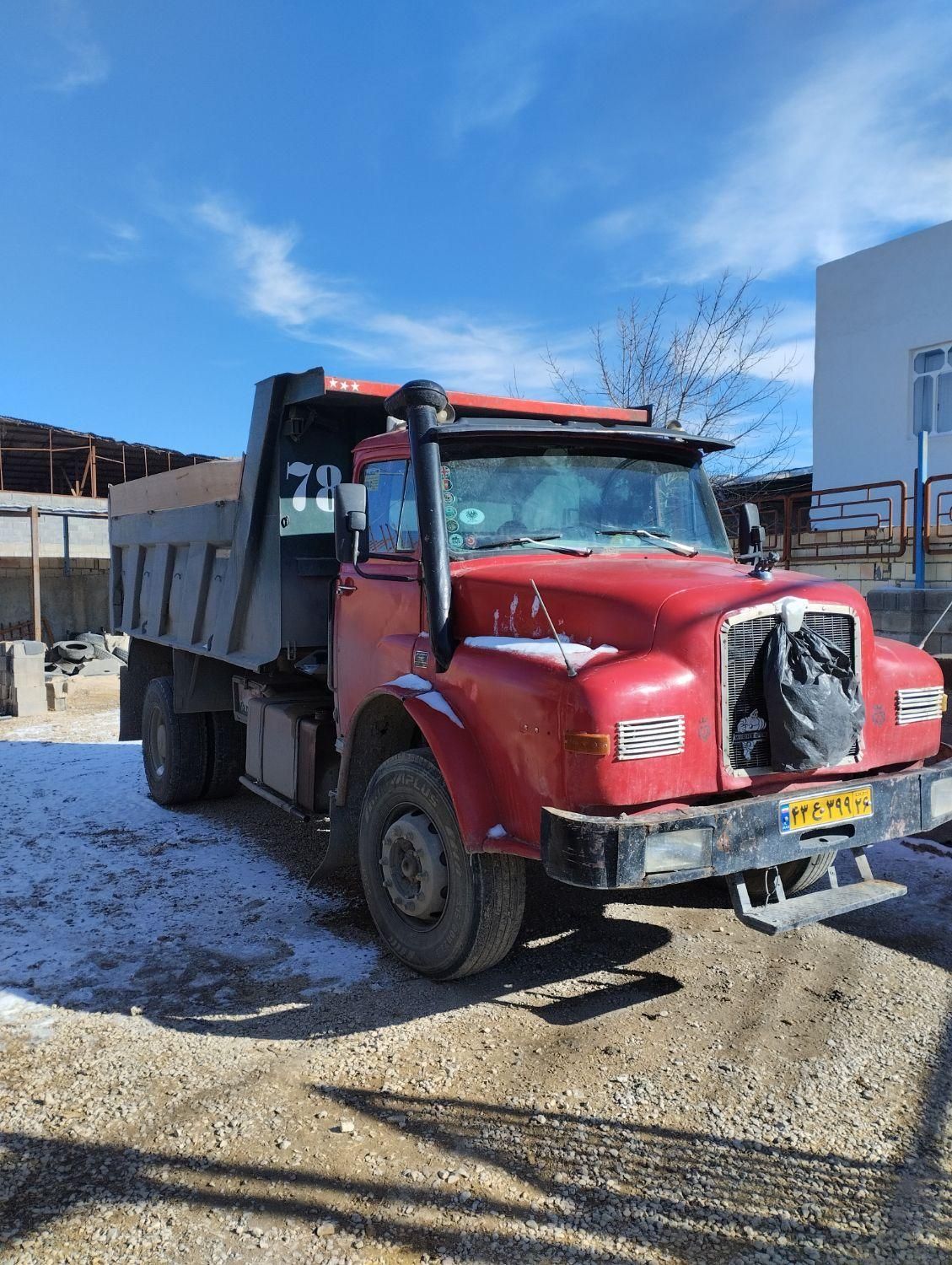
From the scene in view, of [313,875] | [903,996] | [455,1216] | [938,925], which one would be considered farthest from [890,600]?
[455,1216]

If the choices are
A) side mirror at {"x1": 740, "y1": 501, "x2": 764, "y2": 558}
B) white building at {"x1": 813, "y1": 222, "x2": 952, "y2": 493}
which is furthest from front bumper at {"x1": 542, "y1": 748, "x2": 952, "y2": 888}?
white building at {"x1": 813, "y1": 222, "x2": 952, "y2": 493}

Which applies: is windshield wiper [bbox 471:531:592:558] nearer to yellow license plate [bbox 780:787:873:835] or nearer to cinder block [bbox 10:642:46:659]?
yellow license plate [bbox 780:787:873:835]

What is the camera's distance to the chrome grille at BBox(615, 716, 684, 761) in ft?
10.2

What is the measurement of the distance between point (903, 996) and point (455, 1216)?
227 centimetres

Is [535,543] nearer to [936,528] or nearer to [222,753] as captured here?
[222,753]

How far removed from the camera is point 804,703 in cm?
338

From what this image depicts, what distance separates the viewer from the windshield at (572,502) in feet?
13.8

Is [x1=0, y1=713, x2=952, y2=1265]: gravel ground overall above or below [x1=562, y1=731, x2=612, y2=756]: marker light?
below

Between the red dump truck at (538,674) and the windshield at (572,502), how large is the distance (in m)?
0.01

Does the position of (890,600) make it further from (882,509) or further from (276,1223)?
(276,1223)

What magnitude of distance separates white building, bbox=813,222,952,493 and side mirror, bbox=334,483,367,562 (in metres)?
13.5

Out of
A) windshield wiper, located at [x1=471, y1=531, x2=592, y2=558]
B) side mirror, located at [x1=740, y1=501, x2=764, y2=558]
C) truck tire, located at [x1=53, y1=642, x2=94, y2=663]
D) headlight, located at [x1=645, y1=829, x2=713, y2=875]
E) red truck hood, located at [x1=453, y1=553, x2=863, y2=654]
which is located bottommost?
truck tire, located at [x1=53, y1=642, x2=94, y2=663]

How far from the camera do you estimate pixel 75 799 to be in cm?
754

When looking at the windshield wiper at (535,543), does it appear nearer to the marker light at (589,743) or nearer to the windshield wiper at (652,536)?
the windshield wiper at (652,536)
